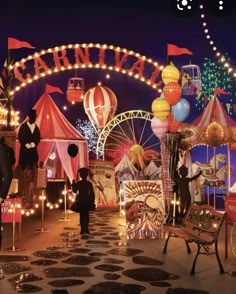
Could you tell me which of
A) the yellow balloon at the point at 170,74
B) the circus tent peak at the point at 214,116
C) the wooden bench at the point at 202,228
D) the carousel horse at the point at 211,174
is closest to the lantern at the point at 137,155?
the carousel horse at the point at 211,174

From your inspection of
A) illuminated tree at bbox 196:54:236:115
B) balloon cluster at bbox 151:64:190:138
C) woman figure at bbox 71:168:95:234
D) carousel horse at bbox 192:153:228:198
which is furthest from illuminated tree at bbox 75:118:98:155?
woman figure at bbox 71:168:95:234

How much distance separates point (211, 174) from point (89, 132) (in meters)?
11.2

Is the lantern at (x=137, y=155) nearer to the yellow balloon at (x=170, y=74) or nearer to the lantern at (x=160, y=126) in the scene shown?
the lantern at (x=160, y=126)

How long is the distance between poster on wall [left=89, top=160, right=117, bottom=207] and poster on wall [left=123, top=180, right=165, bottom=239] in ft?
19.7

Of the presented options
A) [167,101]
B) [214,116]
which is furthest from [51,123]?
[167,101]

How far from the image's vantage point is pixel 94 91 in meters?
18.0

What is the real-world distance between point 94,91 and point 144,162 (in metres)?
3.47

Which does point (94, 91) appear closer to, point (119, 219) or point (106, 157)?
point (106, 157)

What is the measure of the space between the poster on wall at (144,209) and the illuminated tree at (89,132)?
1458cm

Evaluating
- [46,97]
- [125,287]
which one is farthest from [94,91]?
[125,287]

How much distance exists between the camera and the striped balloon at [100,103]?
58.9 ft

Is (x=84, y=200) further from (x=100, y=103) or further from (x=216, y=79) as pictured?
(x=216, y=79)

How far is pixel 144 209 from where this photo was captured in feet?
28.8

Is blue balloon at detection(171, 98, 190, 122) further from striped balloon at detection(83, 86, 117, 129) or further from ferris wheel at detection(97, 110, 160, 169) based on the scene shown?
ferris wheel at detection(97, 110, 160, 169)
